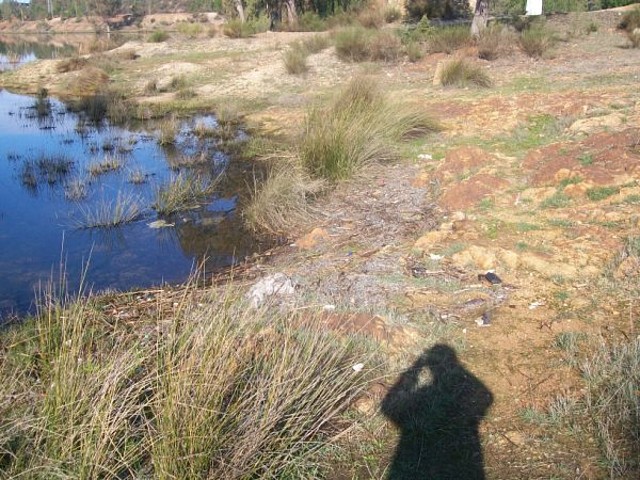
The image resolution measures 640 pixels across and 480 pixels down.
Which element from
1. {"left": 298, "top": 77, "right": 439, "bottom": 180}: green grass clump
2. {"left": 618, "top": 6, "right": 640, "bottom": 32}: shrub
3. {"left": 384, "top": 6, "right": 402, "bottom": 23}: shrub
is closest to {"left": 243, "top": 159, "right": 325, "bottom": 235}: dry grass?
{"left": 298, "top": 77, "right": 439, "bottom": 180}: green grass clump

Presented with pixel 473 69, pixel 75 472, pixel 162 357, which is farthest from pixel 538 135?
pixel 75 472

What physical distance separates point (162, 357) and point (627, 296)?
326 centimetres

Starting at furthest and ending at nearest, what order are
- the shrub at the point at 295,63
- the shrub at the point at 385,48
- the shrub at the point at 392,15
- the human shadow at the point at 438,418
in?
the shrub at the point at 392,15 < the shrub at the point at 385,48 < the shrub at the point at 295,63 < the human shadow at the point at 438,418

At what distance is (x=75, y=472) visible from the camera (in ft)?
7.45

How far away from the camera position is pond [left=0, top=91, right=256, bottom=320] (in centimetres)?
591

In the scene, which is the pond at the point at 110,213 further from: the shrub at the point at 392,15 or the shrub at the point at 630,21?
the shrub at the point at 392,15

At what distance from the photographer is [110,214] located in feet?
23.1

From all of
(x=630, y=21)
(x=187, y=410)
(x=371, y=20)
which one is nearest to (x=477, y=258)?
(x=187, y=410)

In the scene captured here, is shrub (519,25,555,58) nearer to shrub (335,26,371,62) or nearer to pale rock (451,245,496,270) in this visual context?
shrub (335,26,371,62)

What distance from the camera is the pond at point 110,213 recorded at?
5910 mm

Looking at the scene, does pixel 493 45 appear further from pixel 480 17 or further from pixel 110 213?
pixel 110 213

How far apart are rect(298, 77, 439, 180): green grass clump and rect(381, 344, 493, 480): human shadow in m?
4.29

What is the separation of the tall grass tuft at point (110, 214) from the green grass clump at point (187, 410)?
14.2 feet

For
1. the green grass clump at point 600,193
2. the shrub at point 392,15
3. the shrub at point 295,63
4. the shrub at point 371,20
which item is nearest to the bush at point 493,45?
the shrub at point 295,63
